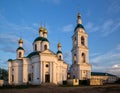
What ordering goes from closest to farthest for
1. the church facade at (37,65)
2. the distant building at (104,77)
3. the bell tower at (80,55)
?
the church facade at (37,65)
the bell tower at (80,55)
the distant building at (104,77)

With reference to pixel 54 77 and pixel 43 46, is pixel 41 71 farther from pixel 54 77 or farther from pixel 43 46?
pixel 43 46

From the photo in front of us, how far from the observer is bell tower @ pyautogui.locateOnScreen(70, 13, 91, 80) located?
49750 millimetres

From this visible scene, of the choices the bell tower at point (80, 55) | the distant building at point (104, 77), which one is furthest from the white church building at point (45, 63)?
the distant building at point (104, 77)

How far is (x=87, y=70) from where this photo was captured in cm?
5031

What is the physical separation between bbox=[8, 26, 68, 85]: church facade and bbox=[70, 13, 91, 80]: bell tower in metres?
4.21

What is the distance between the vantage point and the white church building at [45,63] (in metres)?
41.7

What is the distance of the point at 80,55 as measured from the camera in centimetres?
5000

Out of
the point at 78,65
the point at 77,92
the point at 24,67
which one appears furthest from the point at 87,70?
the point at 77,92

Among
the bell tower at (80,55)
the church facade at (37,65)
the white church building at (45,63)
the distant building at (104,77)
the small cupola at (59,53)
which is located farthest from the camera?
the distant building at (104,77)

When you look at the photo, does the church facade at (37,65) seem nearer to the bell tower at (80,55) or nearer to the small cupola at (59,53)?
the bell tower at (80,55)

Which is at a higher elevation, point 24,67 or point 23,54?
point 23,54

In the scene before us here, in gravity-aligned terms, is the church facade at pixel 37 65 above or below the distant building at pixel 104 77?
above

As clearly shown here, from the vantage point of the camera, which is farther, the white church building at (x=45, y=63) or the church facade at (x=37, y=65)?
the white church building at (x=45, y=63)

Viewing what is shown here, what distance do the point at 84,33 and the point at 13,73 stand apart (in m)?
20.3
